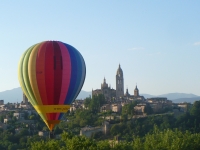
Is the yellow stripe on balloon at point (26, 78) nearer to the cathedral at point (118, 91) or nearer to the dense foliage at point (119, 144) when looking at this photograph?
the dense foliage at point (119, 144)

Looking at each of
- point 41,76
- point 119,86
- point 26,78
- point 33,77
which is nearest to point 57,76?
point 41,76

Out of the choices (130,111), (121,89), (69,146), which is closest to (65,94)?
(69,146)

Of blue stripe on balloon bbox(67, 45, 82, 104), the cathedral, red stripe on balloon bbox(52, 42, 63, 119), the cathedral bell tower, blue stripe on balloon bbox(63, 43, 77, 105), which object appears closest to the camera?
red stripe on balloon bbox(52, 42, 63, 119)

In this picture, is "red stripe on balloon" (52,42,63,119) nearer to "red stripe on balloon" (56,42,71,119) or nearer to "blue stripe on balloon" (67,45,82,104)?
"red stripe on balloon" (56,42,71,119)

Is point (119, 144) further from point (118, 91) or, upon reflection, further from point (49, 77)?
point (118, 91)

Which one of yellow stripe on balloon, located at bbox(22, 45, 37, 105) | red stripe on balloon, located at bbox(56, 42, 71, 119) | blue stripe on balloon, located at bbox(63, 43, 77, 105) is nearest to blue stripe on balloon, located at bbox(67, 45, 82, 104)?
blue stripe on balloon, located at bbox(63, 43, 77, 105)

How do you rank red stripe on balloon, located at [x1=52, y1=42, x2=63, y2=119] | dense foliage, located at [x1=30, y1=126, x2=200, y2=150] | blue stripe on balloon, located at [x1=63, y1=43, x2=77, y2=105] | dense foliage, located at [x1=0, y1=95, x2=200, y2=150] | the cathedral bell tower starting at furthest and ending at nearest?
the cathedral bell tower
dense foliage, located at [x1=0, y1=95, x2=200, y2=150]
dense foliage, located at [x1=30, y1=126, x2=200, y2=150]
blue stripe on balloon, located at [x1=63, y1=43, x2=77, y2=105]
red stripe on balloon, located at [x1=52, y1=42, x2=63, y2=119]

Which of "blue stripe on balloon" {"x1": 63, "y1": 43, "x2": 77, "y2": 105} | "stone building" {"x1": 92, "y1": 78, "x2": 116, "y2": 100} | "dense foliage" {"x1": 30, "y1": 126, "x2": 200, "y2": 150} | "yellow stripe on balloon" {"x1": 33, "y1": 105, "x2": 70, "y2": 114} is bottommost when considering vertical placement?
"dense foliage" {"x1": 30, "y1": 126, "x2": 200, "y2": 150}

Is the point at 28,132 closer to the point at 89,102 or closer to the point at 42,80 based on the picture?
the point at 89,102
